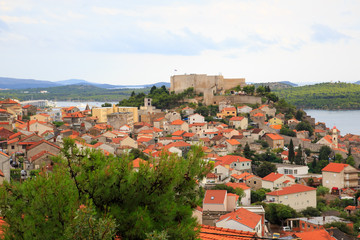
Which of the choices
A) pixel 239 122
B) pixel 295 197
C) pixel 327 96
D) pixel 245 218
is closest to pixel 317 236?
pixel 245 218

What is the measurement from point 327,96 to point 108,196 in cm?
9940

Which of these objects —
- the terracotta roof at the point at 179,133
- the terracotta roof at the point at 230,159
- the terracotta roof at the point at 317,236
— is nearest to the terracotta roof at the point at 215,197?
the terracotta roof at the point at 317,236

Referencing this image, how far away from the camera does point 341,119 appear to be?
2960 inches

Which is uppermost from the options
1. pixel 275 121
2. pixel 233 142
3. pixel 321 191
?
pixel 275 121

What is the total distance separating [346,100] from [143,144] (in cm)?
7669

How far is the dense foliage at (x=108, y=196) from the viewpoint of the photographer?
354 centimetres

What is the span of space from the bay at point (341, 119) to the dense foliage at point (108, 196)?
5783 cm

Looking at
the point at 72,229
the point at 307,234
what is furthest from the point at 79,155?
the point at 307,234

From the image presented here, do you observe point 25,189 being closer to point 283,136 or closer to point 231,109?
point 283,136

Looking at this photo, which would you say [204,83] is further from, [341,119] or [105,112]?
[341,119]

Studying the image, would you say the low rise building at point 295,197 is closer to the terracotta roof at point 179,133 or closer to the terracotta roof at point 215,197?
the terracotta roof at point 215,197

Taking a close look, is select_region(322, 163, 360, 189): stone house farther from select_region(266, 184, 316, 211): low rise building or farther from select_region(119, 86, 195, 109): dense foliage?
select_region(119, 86, 195, 109): dense foliage

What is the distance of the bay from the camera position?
61.8 m

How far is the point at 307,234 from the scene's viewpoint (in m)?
12.6
